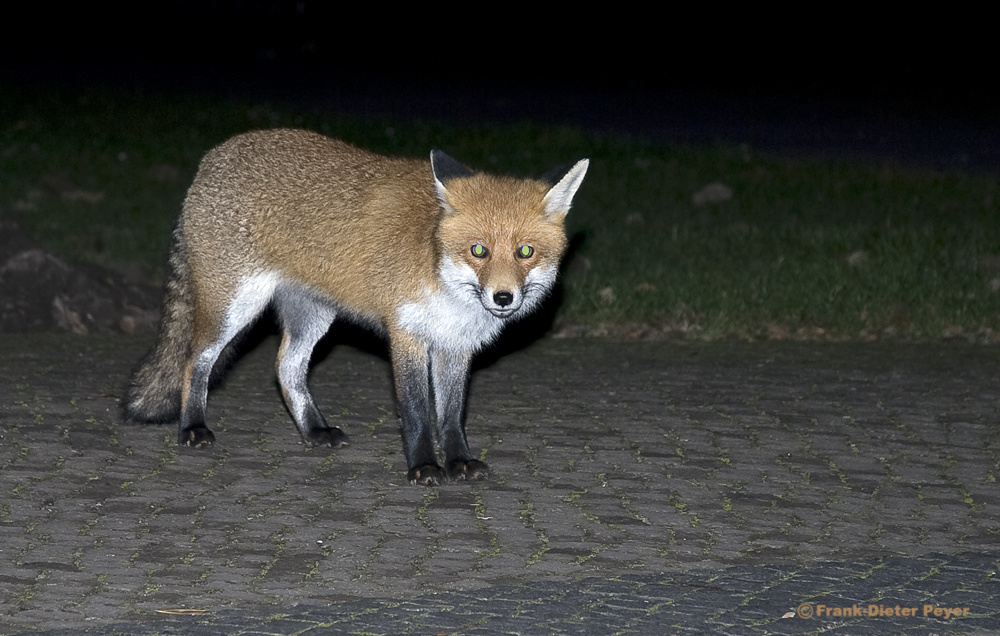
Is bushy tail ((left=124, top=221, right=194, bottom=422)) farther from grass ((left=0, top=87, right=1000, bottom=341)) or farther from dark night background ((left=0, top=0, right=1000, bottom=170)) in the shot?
dark night background ((left=0, top=0, right=1000, bottom=170))

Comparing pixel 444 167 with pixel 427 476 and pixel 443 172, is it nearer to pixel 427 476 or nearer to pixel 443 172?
pixel 443 172

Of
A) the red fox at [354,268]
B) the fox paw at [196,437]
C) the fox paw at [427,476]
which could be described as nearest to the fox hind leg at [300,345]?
the red fox at [354,268]

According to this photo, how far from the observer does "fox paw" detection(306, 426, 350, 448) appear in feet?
22.9

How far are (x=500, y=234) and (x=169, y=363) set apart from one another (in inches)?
86.3

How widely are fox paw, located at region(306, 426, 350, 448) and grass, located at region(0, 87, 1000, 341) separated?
11.7ft

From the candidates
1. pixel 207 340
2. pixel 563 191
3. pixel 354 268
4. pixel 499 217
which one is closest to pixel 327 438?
pixel 207 340

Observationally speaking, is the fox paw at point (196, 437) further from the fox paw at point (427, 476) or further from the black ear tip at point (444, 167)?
the black ear tip at point (444, 167)

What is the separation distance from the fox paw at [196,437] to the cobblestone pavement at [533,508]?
0.07m

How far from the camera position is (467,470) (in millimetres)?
6367

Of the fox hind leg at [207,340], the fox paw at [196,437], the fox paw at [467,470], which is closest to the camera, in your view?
the fox paw at [467,470]

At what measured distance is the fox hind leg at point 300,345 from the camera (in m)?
7.17

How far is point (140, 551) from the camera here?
522 cm

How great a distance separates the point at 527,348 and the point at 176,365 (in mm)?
3042

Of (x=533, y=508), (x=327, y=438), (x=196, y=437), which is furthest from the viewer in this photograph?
(x=327, y=438)
